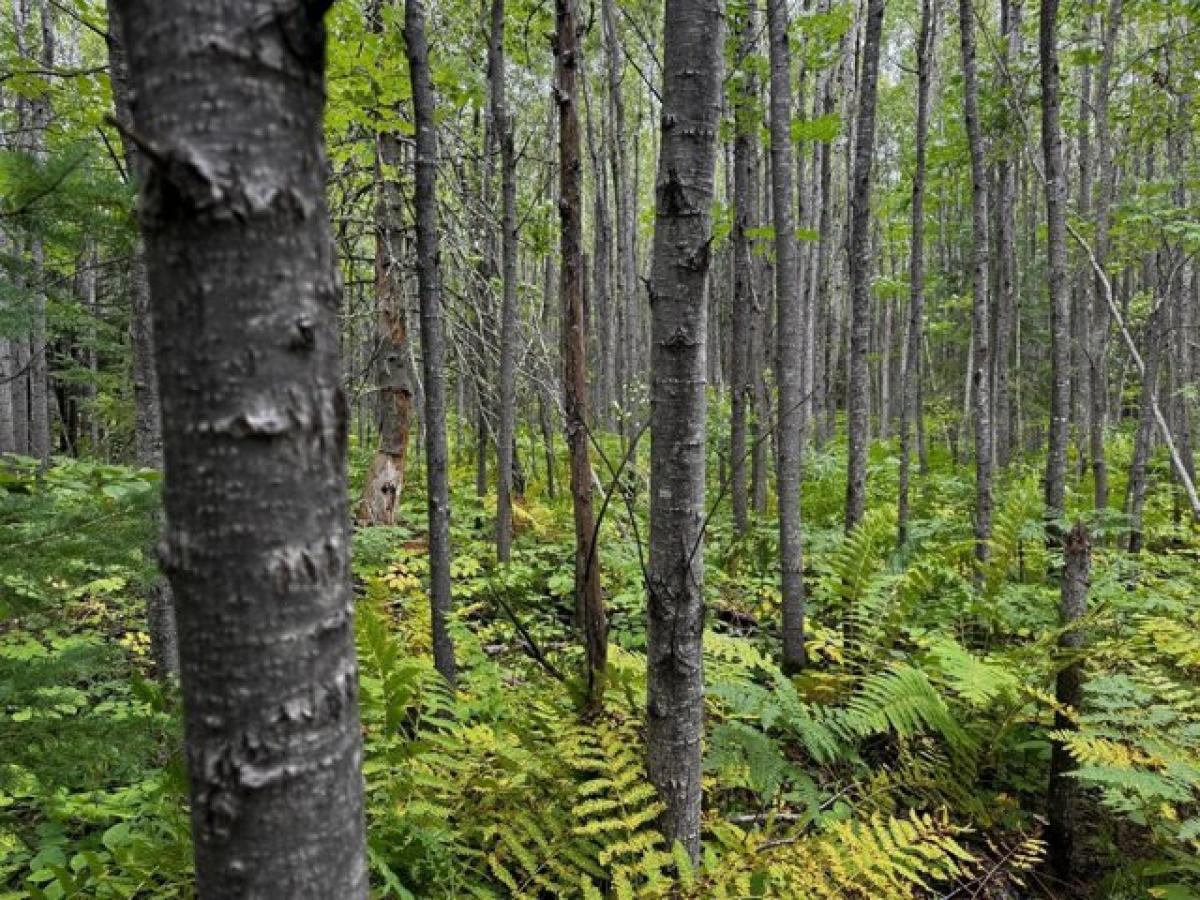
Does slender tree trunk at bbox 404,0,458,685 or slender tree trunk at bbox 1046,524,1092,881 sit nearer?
slender tree trunk at bbox 1046,524,1092,881

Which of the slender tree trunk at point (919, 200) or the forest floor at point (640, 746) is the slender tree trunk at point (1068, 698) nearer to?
the forest floor at point (640, 746)

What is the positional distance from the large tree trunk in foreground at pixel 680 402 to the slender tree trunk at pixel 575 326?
0.64m

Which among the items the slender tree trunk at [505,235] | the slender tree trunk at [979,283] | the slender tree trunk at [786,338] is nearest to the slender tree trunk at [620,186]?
the slender tree trunk at [505,235]

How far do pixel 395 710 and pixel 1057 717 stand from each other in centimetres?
289

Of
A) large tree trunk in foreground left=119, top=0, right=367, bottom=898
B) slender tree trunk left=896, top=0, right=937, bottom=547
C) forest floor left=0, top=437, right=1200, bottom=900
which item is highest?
slender tree trunk left=896, top=0, right=937, bottom=547

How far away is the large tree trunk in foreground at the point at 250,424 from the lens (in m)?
0.80

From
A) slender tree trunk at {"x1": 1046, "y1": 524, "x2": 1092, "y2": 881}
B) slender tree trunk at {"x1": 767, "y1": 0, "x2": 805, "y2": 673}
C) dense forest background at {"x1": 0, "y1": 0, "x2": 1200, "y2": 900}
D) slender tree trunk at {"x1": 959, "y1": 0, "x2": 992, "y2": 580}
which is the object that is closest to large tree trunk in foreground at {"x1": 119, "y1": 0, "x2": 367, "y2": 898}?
dense forest background at {"x1": 0, "y1": 0, "x2": 1200, "y2": 900}

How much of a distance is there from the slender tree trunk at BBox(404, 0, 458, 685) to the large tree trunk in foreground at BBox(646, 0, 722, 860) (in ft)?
5.36

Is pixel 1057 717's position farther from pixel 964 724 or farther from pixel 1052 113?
pixel 1052 113

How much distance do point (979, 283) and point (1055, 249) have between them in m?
0.75

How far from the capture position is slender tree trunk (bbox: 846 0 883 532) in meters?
5.26

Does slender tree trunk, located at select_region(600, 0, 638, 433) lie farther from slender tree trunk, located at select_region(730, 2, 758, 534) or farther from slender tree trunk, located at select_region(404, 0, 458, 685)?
slender tree trunk, located at select_region(404, 0, 458, 685)

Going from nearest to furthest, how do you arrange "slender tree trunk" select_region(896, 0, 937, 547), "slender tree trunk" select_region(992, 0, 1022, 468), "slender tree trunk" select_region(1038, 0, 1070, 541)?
"slender tree trunk" select_region(1038, 0, 1070, 541) < "slender tree trunk" select_region(896, 0, 937, 547) < "slender tree trunk" select_region(992, 0, 1022, 468)

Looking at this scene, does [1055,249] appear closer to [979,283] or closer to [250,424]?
[979,283]
